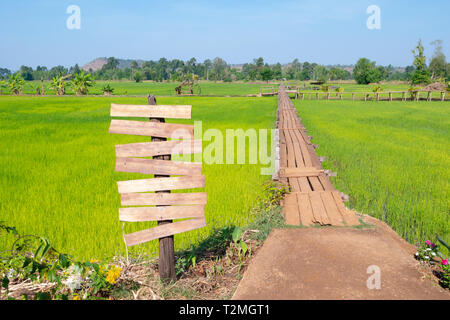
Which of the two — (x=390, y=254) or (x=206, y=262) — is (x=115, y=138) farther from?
(x=390, y=254)

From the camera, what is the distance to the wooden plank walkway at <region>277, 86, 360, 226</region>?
4.14 m

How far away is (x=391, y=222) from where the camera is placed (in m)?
4.58

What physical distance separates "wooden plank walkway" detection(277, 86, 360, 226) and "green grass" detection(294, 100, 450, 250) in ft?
1.92

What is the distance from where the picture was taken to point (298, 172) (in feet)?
19.4

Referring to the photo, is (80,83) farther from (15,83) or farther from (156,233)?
(156,233)

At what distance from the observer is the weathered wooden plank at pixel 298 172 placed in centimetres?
581

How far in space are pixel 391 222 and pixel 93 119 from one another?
1458 centimetres

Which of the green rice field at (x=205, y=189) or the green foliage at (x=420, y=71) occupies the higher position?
the green foliage at (x=420, y=71)

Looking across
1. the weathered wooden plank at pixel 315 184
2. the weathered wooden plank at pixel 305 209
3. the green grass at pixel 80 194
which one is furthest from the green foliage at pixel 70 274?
the weathered wooden plank at pixel 315 184

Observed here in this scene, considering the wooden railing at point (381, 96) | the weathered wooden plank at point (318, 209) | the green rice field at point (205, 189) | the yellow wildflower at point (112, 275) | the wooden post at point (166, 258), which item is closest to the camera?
the yellow wildflower at point (112, 275)

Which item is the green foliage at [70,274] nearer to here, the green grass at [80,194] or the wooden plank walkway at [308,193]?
the green grass at [80,194]
